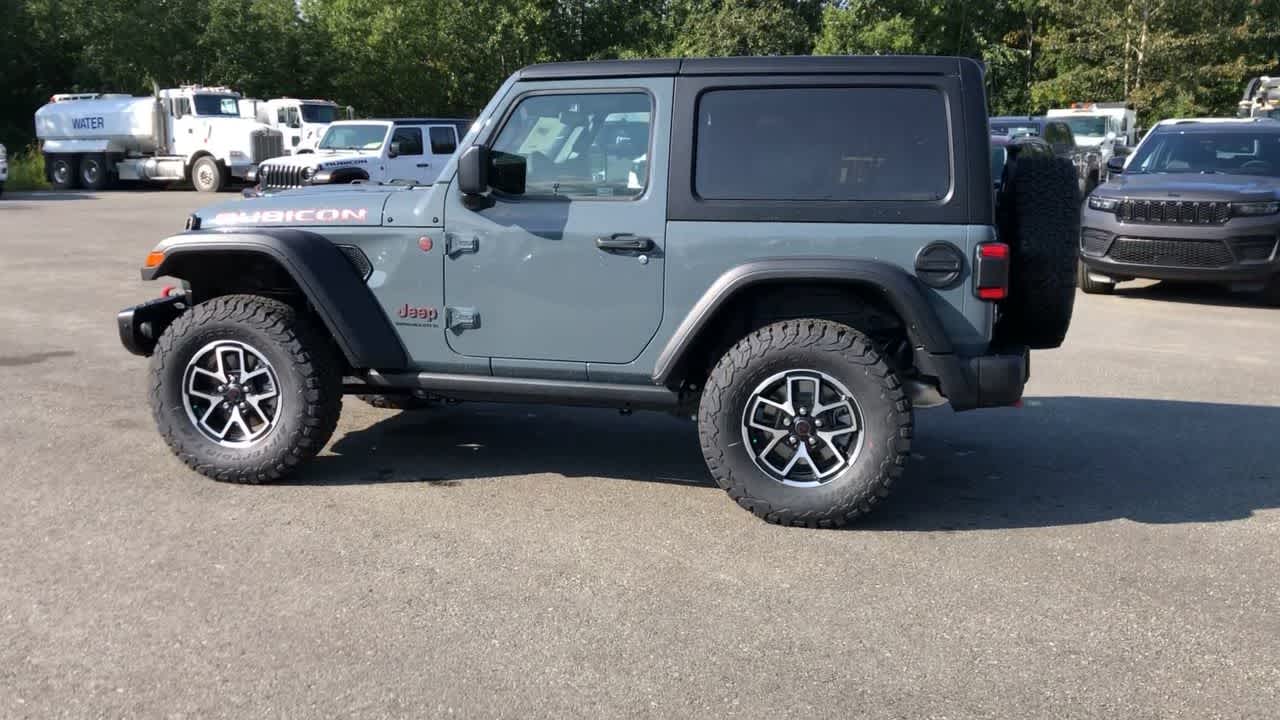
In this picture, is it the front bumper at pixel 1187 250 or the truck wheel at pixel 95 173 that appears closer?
the front bumper at pixel 1187 250

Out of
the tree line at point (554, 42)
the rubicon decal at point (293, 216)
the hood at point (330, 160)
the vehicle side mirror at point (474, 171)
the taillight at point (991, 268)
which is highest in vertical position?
the tree line at point (554, 42)

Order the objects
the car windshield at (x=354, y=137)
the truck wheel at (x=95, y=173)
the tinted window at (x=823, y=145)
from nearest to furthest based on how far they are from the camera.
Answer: the tinted window at (x=823, y=145) → the car windshield at (x=354, y=137) → the truck wheel at (x=95, y=173)

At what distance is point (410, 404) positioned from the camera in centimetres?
705

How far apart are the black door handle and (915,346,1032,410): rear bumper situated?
3.97 ft

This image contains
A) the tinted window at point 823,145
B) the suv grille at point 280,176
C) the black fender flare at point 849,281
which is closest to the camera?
the black fender flare at point 849,281

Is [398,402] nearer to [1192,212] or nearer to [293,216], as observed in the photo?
[293,216]

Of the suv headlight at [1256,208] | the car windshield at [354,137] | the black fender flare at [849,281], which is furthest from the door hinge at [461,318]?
the car windshield at [354,137]

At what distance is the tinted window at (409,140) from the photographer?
24.2 metres

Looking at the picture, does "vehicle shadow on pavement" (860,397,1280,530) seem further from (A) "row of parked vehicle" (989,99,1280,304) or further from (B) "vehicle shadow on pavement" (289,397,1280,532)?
(A) "row of parked vehicle" (989,99,1280,304)

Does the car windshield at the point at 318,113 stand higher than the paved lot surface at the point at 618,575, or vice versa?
the car windshield at the point at 318,113

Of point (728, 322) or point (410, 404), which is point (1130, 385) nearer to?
point (728, 322)

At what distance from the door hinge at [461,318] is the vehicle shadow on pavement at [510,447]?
76 centimetres

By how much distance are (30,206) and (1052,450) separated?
24.5m

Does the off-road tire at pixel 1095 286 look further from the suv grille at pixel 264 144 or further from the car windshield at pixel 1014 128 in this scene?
the suv grille at pixel 264 144
